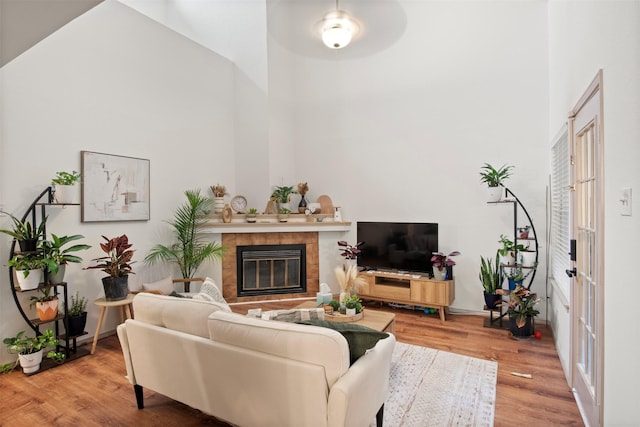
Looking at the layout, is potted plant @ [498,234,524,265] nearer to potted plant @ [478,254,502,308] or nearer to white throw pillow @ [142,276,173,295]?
potted plant @ [478,254,502,308]

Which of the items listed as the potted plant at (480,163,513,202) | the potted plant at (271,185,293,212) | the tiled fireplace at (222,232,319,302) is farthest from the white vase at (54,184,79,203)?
the potted plant at (480,163,513,202)

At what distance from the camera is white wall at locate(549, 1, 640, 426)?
136 centimetres

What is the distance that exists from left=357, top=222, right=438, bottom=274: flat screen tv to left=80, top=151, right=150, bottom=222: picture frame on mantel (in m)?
3.01

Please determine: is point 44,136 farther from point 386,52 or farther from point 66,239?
point 386,52

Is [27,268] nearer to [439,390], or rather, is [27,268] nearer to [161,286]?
[161,286]

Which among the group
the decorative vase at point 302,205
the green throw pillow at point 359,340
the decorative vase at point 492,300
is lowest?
the decorative vase at point 492,300

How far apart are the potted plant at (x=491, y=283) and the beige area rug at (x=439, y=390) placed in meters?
1.02

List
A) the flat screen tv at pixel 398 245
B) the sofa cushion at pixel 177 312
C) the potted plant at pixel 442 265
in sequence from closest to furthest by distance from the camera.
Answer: the sofa cushion at pixel 177 312
the potted plant at pixel 442 265
the flat screen tv at pixel 398 245

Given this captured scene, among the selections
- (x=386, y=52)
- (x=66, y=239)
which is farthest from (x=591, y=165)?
(x=66, y=239)

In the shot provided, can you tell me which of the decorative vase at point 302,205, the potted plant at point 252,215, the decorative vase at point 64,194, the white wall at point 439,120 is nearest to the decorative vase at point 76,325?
the decorative vase at point 64,194

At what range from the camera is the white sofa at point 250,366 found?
1658mm

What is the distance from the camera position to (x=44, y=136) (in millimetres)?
3320

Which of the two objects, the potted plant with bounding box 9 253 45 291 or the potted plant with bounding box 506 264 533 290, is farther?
the potted plant with bounding box 506 264 533 290

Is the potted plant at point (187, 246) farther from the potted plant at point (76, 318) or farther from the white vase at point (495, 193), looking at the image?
the white vase at point (495, 193)
